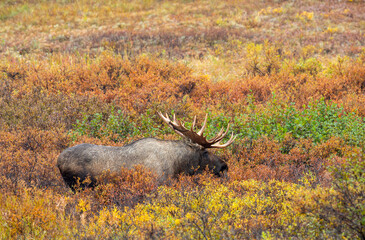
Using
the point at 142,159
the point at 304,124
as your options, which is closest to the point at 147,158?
the point at 142,159

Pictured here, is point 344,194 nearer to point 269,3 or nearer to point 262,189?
point 262,189

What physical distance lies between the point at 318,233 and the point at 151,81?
8.03 metres

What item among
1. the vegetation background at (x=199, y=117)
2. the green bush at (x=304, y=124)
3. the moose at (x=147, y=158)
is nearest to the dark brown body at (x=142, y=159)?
the moose at (x=147, y=158)

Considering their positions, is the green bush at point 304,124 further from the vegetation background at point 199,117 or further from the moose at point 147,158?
the moose at point 147,158

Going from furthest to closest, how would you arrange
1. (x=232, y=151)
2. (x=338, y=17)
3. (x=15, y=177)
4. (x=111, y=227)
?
(x=338, y=17) < (x=232, y=151) < (x=15, y=177) < (x=111, y=227)

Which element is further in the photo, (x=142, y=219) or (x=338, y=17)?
(x=338, y=17)

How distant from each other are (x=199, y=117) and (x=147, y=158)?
10.0ft

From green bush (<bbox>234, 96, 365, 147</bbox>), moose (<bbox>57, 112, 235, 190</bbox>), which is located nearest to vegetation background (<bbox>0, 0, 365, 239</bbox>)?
green bush (<bbox>234, 96, 365, 147</bbox>)

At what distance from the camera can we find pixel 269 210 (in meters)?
4.38

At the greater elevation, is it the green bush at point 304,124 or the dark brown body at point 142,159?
the dark brown body at point 142,159

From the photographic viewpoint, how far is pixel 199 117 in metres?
8.70

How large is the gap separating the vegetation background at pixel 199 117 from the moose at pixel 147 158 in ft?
0.85

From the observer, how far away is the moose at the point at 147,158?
5500 mm

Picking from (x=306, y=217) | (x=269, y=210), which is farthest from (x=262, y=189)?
(x=306, y=217)
